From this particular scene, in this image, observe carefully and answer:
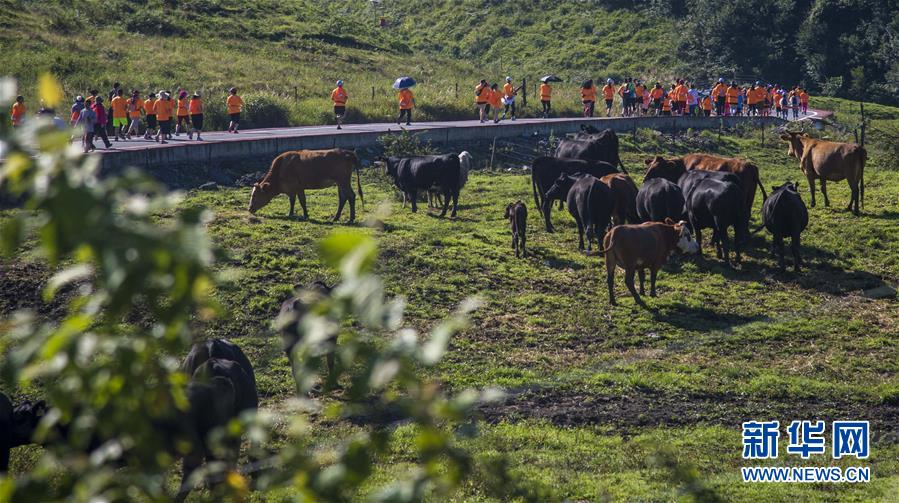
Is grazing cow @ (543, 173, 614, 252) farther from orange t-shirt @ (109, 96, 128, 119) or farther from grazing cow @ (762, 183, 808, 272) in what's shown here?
orange t-shirt @ (109, 96, 128, 119)

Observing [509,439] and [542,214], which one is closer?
[509,439]

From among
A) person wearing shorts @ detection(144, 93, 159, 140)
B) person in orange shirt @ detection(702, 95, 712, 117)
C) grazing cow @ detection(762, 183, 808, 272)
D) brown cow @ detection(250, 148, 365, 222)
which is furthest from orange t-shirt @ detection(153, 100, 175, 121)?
person in orange shirt @ detection(702, 95, 712, 117)

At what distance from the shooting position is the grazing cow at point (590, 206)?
22.6 meters

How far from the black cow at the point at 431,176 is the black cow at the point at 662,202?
15.5ft

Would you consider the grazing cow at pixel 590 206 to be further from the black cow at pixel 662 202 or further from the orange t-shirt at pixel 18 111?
the orange t-shirt at pixel 18 111

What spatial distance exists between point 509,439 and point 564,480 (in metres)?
1.43

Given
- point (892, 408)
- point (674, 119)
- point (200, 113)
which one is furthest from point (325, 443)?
point (674, 119)

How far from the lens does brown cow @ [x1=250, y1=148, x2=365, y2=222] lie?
25312mm

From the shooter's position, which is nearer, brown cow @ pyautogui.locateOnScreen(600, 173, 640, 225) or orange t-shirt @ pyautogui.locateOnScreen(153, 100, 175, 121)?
brown cow @ pyautogui.locateOnScreen(600, 173, 640, 225)

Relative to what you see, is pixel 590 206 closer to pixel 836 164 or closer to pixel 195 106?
pixel 836 164

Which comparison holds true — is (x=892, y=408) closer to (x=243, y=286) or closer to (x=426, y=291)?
(x=426, y=291)

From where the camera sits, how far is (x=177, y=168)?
94.2 feet

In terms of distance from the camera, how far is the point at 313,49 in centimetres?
5516

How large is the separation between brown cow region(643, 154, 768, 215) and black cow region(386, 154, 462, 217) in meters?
4.23
